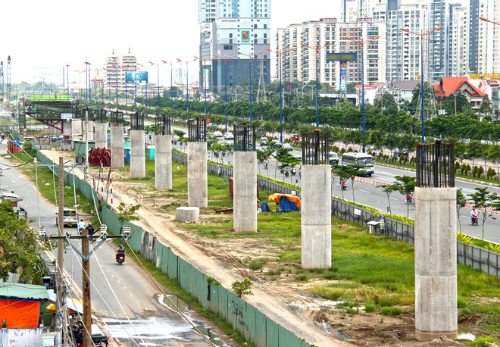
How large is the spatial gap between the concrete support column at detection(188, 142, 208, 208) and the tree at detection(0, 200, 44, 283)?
1124 inches

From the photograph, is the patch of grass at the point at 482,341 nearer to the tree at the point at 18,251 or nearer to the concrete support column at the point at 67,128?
the tree at the point at 18,251

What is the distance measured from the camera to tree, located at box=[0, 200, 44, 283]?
32969 millimetres

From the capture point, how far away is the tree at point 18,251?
33.0 meters

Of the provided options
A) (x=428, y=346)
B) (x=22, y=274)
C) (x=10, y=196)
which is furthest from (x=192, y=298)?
(x=10, y=196)

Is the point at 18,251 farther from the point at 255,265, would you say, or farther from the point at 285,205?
the point at 285,205

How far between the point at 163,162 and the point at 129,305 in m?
41.3

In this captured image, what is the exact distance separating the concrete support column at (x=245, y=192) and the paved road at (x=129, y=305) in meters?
9.35

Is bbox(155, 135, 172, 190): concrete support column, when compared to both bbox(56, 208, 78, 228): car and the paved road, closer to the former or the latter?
bbox(56, 208, 78, 228): car

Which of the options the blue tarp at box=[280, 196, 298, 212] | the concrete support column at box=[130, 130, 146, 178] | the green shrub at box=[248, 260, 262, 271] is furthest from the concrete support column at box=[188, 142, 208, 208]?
the green shrub at box=[248, 260, 262, 271]

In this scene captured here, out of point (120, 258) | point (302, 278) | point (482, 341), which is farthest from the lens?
point (120, 258)

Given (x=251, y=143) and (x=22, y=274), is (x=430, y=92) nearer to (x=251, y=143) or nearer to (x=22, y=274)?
(x=251, y=143)

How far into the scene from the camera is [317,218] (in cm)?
3988

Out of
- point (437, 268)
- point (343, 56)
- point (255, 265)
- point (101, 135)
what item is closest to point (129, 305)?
point (255, 265)

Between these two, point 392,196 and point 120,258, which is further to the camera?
point 392,196
